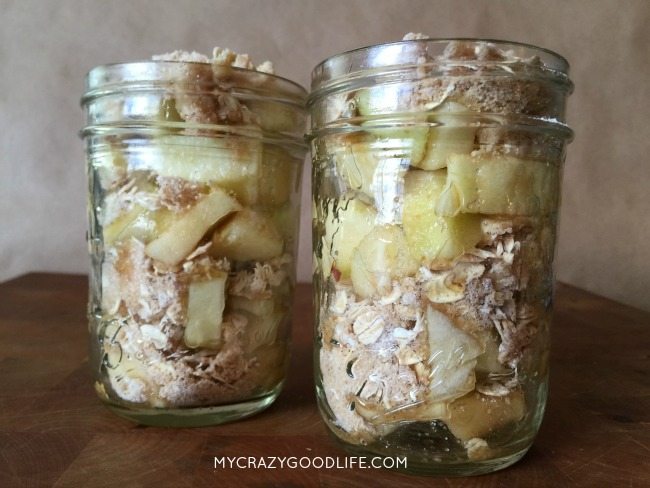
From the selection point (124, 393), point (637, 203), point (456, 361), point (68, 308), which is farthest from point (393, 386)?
point (637, 203)

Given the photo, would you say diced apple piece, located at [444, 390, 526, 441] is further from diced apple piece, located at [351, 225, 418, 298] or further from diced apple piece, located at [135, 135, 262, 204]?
diced apple piece, located at [135, 135, 262, 204]

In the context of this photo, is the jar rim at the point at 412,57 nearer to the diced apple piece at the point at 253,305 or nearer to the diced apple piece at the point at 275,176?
the diced apple piece at the point at 275,176

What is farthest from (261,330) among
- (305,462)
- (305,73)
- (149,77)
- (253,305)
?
(305,73)

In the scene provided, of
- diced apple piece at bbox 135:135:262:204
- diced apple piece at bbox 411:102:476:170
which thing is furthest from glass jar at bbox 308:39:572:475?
diced apple piece at bbox 135:135:262:204

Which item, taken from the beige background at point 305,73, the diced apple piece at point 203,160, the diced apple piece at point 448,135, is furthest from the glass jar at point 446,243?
the beige background at point 305,73

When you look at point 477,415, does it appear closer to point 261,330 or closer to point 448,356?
point 448,356

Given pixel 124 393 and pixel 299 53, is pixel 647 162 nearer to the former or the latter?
pixel 299 53
